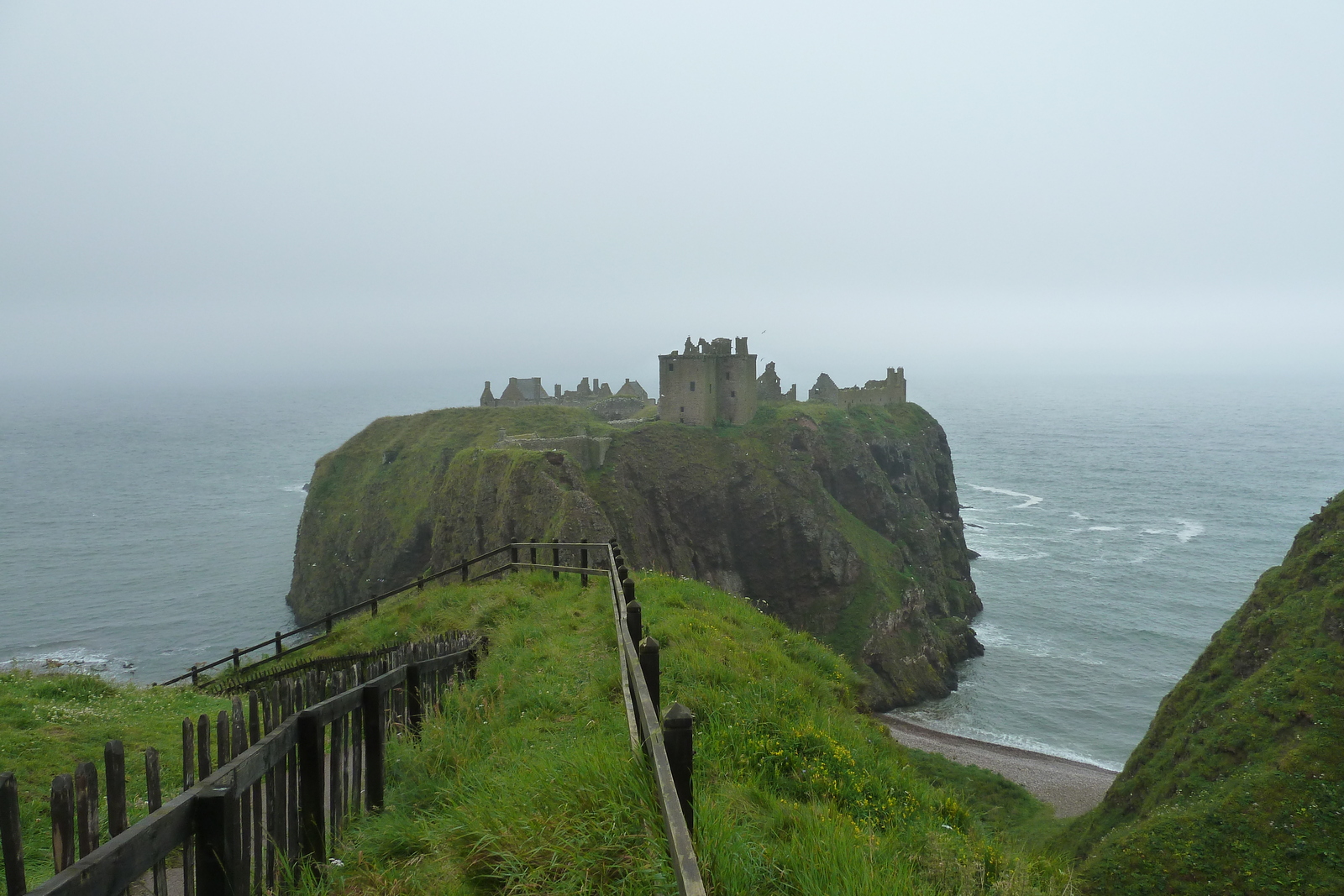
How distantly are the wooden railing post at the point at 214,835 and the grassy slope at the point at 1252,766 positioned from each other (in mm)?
22689

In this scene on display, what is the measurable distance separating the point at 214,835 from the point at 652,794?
2797 millimetres

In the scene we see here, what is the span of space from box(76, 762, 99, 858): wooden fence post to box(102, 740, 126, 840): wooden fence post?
10 centimetres

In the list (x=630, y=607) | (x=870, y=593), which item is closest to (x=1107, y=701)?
(x=870, y=593)

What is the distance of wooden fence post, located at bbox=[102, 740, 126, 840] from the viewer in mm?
4859

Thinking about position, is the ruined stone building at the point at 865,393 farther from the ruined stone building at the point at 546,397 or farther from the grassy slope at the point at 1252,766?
the grassy slope at the point at 1252,766

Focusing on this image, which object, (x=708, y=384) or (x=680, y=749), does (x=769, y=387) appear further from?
(x=680, y=749)

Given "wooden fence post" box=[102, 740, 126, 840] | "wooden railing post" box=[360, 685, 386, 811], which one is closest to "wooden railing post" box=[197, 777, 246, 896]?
"wooden fence post" box=[102, 740, 126, 840]

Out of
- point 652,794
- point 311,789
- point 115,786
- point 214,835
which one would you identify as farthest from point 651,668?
point 115,786

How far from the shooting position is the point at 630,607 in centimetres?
887

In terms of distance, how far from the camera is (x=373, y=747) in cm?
Answer: 762

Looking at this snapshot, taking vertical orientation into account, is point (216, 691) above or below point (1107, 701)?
above

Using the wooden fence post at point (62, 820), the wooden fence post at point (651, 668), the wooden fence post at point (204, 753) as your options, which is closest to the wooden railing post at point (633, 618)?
the wooden fence post at point (651, 668)

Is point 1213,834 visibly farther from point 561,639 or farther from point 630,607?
point 630,607

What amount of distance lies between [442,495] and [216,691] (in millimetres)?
45514
